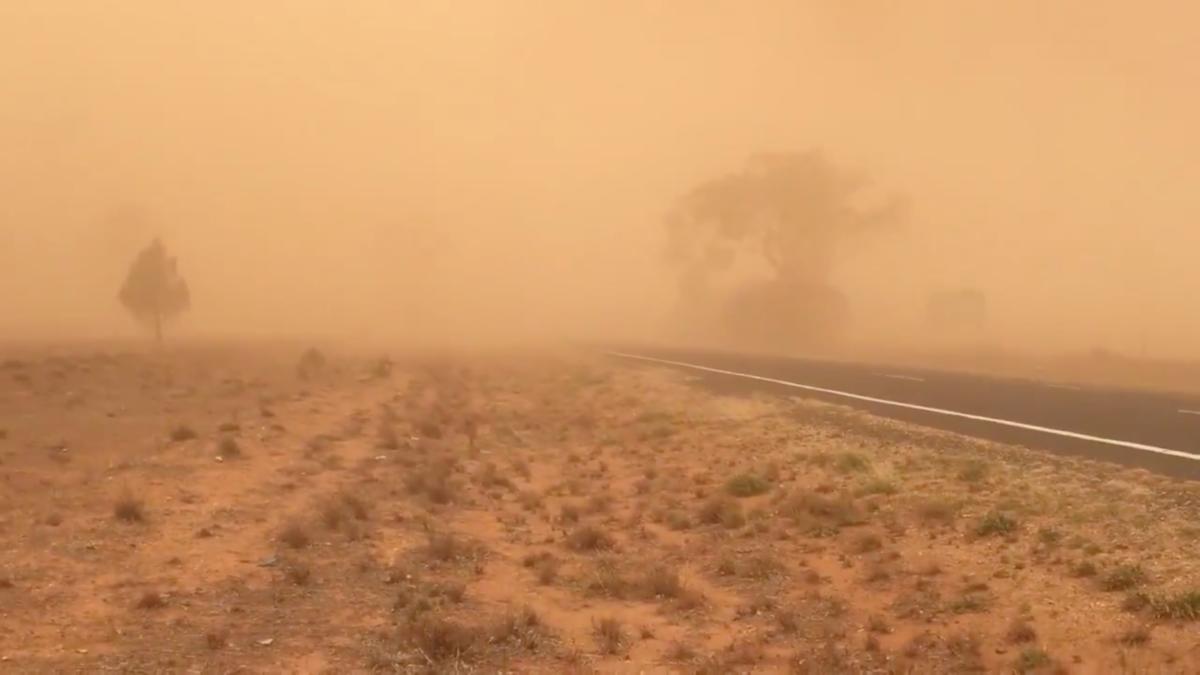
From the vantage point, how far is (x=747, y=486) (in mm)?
15383

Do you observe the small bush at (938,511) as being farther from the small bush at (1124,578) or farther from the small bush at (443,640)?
the small bush at (443,640)

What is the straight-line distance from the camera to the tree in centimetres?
6775

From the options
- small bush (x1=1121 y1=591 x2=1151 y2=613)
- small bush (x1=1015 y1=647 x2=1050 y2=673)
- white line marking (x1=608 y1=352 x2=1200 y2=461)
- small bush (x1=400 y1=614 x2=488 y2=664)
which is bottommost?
small bush (x1=400 y1=614 x2=488 y2=664)

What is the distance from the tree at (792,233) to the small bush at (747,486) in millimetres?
49172

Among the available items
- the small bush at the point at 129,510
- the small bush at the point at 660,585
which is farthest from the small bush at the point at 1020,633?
the small bush at the point at 129,510

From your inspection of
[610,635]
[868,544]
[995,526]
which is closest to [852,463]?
[868,544]

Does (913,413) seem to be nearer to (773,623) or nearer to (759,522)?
(759,522)

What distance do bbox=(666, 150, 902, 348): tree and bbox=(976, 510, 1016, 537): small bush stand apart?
5293 centimetres

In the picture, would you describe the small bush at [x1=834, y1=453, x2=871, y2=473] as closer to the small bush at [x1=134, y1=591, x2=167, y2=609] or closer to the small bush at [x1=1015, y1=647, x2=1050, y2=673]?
the small bush at [x1=1015, y1=647, x2=1050, y2=673]

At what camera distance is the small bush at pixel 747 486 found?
15.2 meters

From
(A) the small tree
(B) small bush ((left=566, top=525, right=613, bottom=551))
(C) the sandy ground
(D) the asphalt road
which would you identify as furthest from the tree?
(B) small bush ((left=566, top=525, right=613, bottom=551))

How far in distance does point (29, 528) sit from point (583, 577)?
735 cm

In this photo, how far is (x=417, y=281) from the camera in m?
149

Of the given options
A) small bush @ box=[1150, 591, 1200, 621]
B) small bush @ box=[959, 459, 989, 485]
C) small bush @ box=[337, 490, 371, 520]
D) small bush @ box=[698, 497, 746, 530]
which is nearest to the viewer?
small bush @ box=[1150, 591, 1200, 621]
